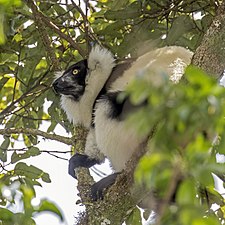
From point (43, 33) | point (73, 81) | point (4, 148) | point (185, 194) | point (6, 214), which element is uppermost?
point (43, 33)

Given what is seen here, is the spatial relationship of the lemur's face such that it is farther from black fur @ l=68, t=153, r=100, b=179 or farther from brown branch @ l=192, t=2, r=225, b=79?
brown branch @ l=192, t=2, r=225, b=79

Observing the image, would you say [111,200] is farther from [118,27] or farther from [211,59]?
[118,27]

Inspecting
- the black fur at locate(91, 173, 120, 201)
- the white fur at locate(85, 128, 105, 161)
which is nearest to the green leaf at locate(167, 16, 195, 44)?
the white fur at locate(85, 128, 105, 161)

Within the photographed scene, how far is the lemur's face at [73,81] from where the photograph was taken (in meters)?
3.81

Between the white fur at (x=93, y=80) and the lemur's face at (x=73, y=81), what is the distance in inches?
1.8

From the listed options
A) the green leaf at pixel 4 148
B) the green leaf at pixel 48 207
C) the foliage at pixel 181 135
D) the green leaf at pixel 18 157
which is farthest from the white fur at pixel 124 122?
the foliage at pixel 181 135

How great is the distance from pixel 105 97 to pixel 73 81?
0.62 meters

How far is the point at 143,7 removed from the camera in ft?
12.0

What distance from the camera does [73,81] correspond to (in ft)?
12.8

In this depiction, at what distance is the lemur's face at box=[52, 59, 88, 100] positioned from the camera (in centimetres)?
381

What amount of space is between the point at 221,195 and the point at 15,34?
1.71 metres

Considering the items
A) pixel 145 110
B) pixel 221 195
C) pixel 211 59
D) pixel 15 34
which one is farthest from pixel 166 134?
pixel 15 34

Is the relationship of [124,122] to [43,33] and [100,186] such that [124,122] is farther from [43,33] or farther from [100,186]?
[43,33]

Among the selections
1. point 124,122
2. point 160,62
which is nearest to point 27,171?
point 124,122
